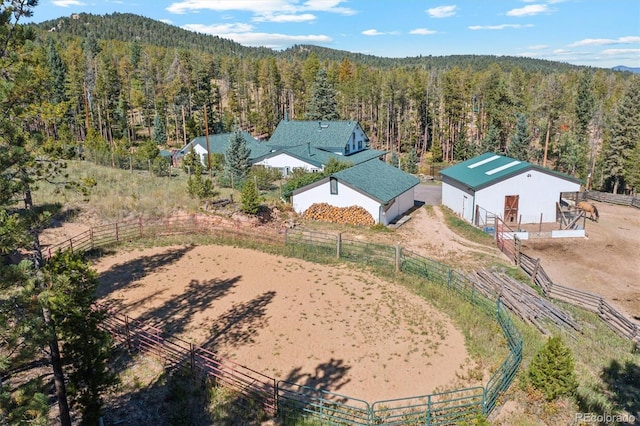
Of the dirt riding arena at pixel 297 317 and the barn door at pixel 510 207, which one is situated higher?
the barn door at pixel 510 207

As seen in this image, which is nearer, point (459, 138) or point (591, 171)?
point (591, 171)

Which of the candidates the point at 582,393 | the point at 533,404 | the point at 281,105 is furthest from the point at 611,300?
the point at 281,105

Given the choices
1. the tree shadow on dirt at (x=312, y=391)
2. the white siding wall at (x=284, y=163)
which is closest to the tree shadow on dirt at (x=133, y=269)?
the tree shadow on dirt at (x=312, y=391)

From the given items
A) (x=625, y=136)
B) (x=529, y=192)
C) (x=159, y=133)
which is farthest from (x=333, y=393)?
(x=159, y=133)

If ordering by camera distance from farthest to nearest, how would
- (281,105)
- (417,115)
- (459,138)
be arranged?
1. (281,105)
2. (417,115)
3. (459,138)

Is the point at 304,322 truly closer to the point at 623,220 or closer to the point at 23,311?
the point at 23,311
